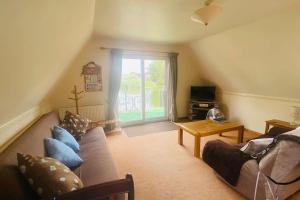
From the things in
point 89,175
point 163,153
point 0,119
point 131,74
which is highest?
point 131,74

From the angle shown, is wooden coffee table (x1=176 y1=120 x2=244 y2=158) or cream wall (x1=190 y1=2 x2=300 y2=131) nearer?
cream wall (x1=190 y1=2 x2=300 y2=131)


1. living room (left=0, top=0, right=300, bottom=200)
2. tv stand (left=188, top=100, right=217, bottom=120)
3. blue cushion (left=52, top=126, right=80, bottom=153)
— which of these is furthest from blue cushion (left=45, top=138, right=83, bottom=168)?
tv stand (left=188, top=100, right=217, bottom=120)

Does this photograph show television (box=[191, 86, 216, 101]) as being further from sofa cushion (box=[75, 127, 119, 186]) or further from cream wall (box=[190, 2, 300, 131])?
sofa cushion (box=[75, 127, 119, 186])

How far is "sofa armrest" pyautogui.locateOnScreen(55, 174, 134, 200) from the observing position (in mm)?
822

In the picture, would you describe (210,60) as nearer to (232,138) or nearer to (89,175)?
(232,138)

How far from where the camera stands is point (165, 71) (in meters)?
4.82

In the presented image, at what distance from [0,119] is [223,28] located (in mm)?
3335

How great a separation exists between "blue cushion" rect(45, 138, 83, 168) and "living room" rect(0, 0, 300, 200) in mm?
40

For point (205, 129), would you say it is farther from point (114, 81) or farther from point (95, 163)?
point (114, 81)

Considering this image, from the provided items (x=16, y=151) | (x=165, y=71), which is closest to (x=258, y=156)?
(x=16, y=151)

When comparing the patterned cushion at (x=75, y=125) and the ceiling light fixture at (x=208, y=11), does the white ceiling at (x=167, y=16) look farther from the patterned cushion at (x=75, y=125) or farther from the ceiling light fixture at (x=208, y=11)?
the patterned cushion at (x=75, y=125)

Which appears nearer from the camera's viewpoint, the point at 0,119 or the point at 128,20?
the point at 0,119

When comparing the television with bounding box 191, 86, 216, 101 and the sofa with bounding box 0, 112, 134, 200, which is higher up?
the television with bounding box 191, 86, 216, 101

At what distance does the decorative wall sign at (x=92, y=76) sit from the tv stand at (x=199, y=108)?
258 cm
